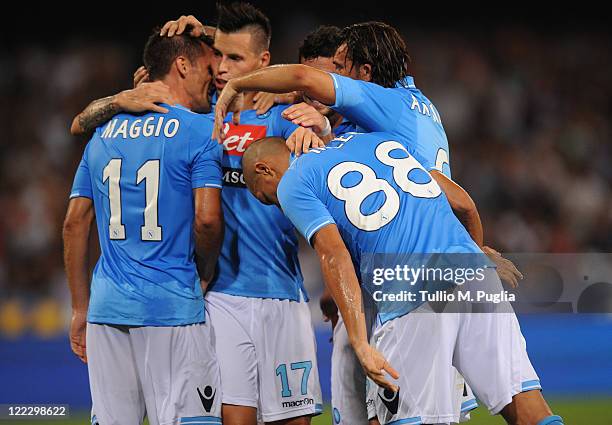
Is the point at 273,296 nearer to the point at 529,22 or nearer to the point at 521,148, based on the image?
the point at 521,148

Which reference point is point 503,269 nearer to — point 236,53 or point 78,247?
point 236,53

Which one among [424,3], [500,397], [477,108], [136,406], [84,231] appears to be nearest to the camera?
[500,397]

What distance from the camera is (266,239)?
13.7 ft

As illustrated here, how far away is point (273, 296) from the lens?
4.21m

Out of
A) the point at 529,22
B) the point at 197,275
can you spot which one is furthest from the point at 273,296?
the point at 529,22

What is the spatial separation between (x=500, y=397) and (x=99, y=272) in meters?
1.87

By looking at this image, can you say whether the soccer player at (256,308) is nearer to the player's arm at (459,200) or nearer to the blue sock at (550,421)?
the player's arm at (459,200)

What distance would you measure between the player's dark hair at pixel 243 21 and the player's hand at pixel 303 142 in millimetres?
1165

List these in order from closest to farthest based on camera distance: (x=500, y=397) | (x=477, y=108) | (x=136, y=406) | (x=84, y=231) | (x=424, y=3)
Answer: (x=500, y=397), (x=136, y=406), (x=84, y=231), (x=424, y=3), (x=477, y=108)

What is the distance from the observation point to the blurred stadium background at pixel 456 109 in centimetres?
972

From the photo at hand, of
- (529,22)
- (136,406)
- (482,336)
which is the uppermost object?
(529,22)

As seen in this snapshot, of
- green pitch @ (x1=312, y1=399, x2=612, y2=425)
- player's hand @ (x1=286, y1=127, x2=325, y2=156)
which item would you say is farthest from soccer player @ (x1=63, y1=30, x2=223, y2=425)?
green pitch @ (x1=312, y1=399, x2=612, y2=425)

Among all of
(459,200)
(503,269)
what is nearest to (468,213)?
(459,200)

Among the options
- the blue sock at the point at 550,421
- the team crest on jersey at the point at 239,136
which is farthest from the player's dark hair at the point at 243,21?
the blue sock at the point at 550,421
